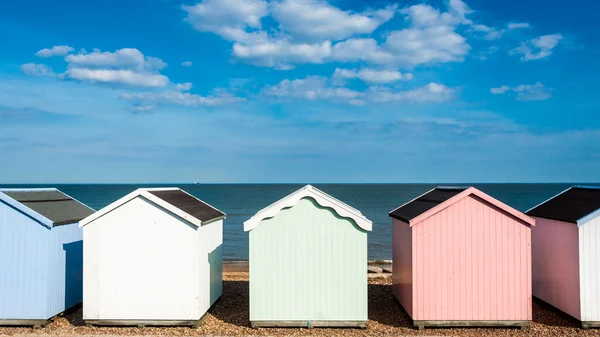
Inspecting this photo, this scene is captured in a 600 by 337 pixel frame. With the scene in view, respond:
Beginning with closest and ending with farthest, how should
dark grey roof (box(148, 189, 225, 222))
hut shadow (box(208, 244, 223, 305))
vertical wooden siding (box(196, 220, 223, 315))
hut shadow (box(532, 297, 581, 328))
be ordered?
hut shadow (box(532, 297, 581, 328)) < vertical wooden siding (box(196, 220, 223, 315)) < dark grey roof (box(148, 189, 225, 222)) < hut shadow (box(208, 244, 223, 305))

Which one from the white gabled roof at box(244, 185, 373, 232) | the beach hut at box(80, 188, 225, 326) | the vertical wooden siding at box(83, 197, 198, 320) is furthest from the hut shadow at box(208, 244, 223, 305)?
the white gabled roof at box(244, 185, 373, 232)

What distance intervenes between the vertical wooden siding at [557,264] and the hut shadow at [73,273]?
470 inches

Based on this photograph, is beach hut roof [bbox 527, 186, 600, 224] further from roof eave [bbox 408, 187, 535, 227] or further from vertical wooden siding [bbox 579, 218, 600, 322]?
roof eave [bbox 408, 187, 535, 227]

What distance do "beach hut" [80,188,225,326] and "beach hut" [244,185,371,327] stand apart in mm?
1451

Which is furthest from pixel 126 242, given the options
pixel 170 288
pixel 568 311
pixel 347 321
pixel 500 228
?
pixel 568 311

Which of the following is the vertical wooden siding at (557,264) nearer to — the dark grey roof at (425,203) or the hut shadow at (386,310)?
the dark grey roof at (425,203)

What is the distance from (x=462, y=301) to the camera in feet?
37.9

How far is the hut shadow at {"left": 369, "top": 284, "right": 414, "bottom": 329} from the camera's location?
12125 mm

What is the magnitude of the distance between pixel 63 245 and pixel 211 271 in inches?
142

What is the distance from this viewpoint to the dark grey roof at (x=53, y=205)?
12.2m

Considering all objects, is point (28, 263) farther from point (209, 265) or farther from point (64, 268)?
point (209, 265)

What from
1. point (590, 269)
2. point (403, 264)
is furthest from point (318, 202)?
point (590, 269)

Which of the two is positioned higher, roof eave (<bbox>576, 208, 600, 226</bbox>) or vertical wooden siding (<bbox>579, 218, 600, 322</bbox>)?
roof eave (<bbox>576, 208, 600, 226</bbox>)

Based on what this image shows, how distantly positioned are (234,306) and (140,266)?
3.26m
